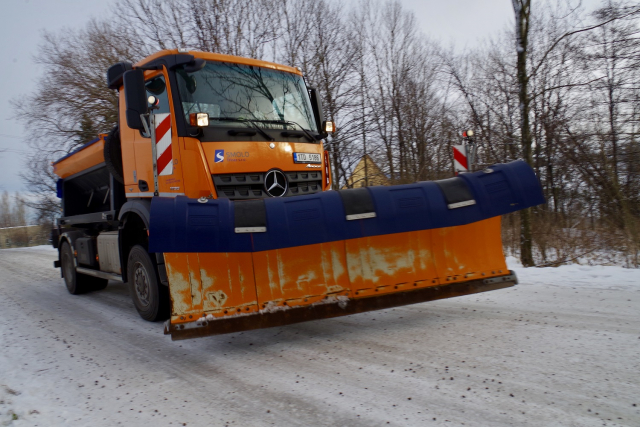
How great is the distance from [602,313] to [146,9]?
16.6 metres

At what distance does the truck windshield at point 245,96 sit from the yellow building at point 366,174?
11457 millimetres

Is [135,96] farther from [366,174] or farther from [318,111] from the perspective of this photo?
[366,174]

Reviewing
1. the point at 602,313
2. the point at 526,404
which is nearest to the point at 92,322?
the point at 526,404

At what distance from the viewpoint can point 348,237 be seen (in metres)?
3.64

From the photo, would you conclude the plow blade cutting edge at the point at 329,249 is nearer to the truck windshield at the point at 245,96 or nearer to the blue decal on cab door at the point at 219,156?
the blue decal on cab door at the point at 219,156

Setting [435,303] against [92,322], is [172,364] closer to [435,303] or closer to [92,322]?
[92,322]

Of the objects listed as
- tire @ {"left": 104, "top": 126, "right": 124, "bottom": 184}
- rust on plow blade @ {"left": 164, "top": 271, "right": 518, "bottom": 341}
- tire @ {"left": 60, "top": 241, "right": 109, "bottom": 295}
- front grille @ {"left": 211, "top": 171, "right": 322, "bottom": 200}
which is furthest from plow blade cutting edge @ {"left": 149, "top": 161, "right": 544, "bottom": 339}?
tire @ {"left": 60, "top": 241, "right": 109, "bottom": 295}

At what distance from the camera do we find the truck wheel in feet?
15.3

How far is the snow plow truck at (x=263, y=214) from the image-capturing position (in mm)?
3543

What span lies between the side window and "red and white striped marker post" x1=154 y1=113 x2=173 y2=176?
0.07 m

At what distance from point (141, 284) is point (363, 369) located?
299cm

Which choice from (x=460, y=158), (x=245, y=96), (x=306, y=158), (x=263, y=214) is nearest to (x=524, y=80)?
(x=460, y=158)

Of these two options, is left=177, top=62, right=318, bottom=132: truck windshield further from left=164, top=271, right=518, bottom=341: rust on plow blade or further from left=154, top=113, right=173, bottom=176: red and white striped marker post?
left=164, top=271, right=518, bottom=341: rust on plow blade

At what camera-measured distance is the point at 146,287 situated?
491cm
